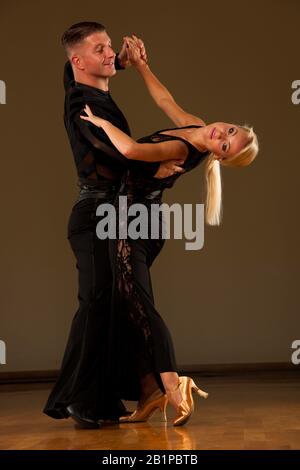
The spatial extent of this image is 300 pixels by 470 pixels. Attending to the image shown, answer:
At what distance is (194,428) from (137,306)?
1.59ft

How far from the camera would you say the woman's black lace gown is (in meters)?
3.74

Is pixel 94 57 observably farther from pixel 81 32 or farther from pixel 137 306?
pixel 137 306

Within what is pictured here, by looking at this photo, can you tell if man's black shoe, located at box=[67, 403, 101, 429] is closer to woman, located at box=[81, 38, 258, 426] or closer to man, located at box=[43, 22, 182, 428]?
man, located at box=[43, 22, 182, 428]

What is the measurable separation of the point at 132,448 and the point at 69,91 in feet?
4.87

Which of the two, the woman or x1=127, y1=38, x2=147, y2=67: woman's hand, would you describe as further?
x1=127, y1=38, x2=147, y2=67: woman's hand

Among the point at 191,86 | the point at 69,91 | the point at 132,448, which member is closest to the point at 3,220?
the point at 191,86

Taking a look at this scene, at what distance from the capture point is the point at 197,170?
256 inches

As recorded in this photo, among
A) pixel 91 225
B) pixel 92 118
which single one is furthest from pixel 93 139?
pixel 91 225

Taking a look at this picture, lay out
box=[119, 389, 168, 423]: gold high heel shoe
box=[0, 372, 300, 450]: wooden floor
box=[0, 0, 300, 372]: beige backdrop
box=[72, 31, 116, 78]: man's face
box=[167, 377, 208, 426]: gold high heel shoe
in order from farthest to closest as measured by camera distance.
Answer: box=[0, 0, 300, 372]: beige backdrop → box=[72, 31, 116, 78]: man's face → box=[119, 389, 168, 423]: gold high heel shoe → box=[167, 377, 208, 426]: gold high heel shoe → box=[0, 372, 300, 450]: wooden floor

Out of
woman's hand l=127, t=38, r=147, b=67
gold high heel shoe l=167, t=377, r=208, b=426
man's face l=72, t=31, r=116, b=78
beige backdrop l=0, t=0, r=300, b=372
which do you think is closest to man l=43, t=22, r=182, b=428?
man's face l=72, t=31, r=116, b=78

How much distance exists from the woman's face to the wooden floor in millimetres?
987

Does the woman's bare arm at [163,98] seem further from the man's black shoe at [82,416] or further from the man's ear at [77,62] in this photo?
the man's black shoe at [82,416]

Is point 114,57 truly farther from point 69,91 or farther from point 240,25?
point 240,25

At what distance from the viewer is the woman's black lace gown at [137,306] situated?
374 centimetres
